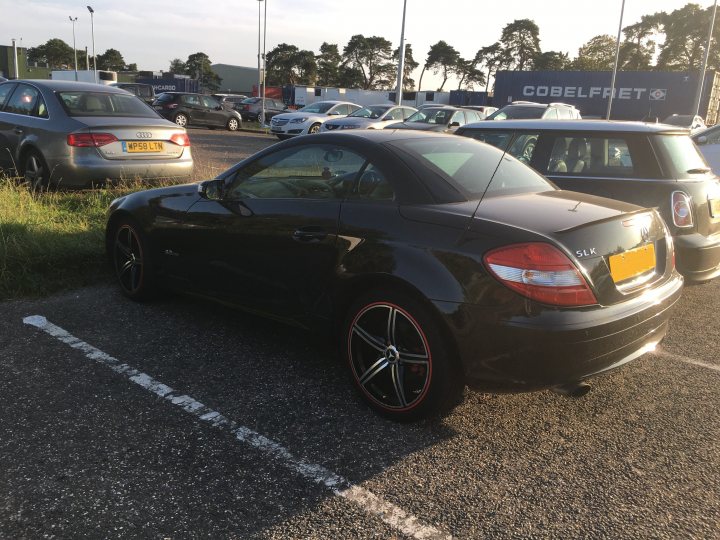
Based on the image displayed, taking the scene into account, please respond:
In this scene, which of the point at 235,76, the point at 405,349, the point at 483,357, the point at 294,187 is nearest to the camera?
the point at 483,357

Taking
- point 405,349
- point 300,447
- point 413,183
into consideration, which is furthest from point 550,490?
point 413,183

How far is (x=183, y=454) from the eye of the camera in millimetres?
2654

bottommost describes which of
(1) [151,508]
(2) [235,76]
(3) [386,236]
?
(1) [151,508]

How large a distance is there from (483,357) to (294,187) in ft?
5.32

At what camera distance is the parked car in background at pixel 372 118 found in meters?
17.7

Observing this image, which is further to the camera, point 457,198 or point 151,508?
point 457,198

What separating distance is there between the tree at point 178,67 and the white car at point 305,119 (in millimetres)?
86029

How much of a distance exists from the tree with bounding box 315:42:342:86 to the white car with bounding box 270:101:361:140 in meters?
72.9

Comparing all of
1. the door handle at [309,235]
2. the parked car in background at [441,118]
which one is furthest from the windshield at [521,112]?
the door handle at [309,235]

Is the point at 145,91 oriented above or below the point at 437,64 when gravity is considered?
below

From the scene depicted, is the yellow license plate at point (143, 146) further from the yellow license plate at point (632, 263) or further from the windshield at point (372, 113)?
the windshield at point (372, 113)

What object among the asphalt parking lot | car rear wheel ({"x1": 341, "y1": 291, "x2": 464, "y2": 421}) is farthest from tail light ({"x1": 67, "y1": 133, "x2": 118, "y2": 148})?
car rear wheel ({"x1": 341, "y1": 291, "x2": 464, "y2": 421})

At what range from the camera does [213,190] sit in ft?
13.1

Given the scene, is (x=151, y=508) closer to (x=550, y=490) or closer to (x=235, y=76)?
(x=550, y=490)
